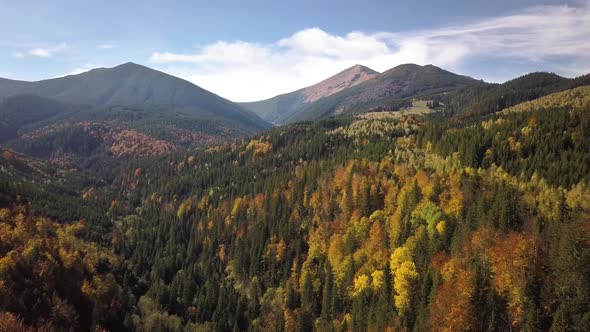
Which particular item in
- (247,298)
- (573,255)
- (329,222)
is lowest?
(247,298)

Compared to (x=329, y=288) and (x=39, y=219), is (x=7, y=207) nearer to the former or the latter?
(x=39, y=219)

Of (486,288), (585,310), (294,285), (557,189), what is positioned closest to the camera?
(585,310)

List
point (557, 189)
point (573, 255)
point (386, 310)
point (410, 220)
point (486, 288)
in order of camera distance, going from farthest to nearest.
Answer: point (410, 220)
point (557, 189)
point (386, 310)
point (486, 288)
point (573, 255)

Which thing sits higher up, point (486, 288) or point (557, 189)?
point (557, 189)

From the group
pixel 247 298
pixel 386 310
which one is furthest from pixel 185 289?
pixel 386 310

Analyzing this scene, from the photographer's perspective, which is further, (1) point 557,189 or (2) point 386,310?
(1) point 557,189

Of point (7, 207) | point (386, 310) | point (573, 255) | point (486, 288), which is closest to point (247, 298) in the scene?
point (386, 310)
